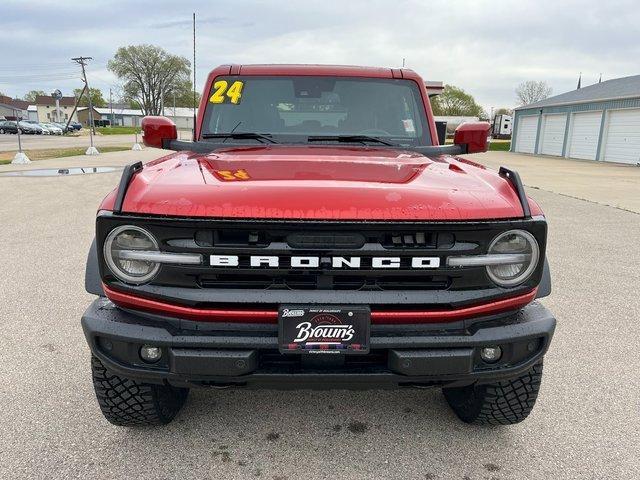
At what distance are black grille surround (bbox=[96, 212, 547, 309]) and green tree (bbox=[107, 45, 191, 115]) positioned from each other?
83.1 m

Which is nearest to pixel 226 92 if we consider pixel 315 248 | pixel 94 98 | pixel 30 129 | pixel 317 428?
pixel 315 248

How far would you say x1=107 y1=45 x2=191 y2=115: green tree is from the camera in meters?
79.8

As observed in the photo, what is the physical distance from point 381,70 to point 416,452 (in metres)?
2.40

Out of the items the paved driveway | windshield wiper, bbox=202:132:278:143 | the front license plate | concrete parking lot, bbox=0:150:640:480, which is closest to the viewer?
the front license plate

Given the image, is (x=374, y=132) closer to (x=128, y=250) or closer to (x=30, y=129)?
(x=128, y=250)

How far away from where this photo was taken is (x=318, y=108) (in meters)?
3.31

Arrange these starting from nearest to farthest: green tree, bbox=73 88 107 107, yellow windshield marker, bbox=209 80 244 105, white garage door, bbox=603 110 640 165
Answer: yellow windshield marker, bbox=209 80 244 105 < white garage door, bbox=603 110 640 165 < green tree, bbox=73 88 107 107

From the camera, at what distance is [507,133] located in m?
56.4

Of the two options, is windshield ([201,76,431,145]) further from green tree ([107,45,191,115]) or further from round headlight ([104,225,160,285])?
green tree ([107,45,191,115])

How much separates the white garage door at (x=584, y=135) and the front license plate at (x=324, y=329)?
27898 mm

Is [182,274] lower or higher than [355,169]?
lower

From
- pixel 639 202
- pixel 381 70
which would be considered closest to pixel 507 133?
pixel 639 202

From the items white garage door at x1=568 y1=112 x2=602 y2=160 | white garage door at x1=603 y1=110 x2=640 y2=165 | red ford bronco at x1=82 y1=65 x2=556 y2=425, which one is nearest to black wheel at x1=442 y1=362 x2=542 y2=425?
red ford bronco at x1=82 y1=65 x2=556 y2=425

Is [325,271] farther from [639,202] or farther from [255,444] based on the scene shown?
[639,202]
